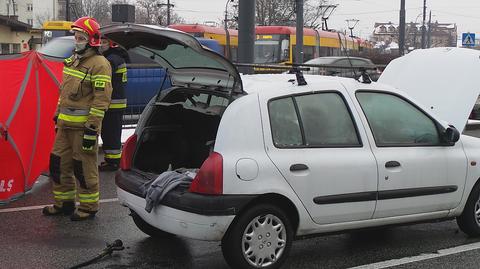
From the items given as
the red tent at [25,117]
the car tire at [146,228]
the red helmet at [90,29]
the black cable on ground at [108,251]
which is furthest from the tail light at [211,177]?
the red tent at [25,117]

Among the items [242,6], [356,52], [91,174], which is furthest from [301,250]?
[356,52]

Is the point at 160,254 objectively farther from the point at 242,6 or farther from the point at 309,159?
the point at 242,6

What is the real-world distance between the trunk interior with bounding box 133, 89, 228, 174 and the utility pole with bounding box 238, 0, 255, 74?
5.42 m

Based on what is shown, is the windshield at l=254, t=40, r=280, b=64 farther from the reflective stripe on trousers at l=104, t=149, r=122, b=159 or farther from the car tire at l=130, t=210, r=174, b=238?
the car tire at l=130, t=210, r=174, b=238

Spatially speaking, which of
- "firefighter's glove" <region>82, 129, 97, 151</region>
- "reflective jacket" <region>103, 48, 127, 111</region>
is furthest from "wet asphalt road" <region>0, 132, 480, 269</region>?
"reflective jacket" <region>103, 48, 127, 111</region>

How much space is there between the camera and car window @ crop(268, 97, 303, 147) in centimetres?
457

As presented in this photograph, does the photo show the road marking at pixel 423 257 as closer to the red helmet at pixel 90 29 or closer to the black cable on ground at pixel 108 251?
the black cable on ground at pixel 108 251

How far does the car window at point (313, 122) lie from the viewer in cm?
462

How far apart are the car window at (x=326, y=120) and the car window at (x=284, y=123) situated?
7 centimetres

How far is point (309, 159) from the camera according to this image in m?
4.61

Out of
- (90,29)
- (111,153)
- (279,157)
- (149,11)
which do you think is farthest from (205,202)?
(149,11)

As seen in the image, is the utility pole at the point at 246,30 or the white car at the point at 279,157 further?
the utility pole at the point at 246,30

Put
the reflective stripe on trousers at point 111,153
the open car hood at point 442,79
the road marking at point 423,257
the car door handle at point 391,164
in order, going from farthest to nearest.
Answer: the reflective stripe on trousers at point 111,153 → the open car hood at point 442,79 → the car door handle at point 391,164 → the road marking at point 423,257

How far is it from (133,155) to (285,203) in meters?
1.47
